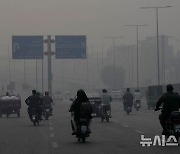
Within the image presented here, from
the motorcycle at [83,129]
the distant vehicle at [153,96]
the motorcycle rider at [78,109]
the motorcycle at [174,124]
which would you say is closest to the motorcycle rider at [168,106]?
the motorcycle at [174,124]

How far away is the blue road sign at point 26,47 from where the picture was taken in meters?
76.4

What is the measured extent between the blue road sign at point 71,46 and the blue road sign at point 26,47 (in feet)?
6.54

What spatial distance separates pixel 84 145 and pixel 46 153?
3.14 m

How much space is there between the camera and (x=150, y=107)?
63812mm

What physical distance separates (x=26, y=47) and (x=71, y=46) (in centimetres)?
467

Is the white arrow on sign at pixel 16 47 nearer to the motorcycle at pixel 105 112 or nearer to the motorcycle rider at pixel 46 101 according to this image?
the motorcycle rider at pixel 46 101

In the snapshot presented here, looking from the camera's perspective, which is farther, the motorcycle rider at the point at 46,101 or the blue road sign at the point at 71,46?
the blue road sign at the point at 71,46

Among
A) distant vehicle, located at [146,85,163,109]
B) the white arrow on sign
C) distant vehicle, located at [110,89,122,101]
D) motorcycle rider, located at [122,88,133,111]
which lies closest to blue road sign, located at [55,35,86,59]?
the white arrow on sign

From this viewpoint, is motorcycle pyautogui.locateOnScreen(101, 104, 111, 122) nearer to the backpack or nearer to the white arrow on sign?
the backpack

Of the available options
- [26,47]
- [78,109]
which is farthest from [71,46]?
[78,109]

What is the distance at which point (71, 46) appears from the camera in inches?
3036

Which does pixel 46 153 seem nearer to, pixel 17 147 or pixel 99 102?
pixel 17 147

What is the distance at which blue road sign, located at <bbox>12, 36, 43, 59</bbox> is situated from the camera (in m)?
76.4

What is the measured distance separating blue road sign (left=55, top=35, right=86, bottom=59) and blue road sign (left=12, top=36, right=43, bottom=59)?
78.5 inches
